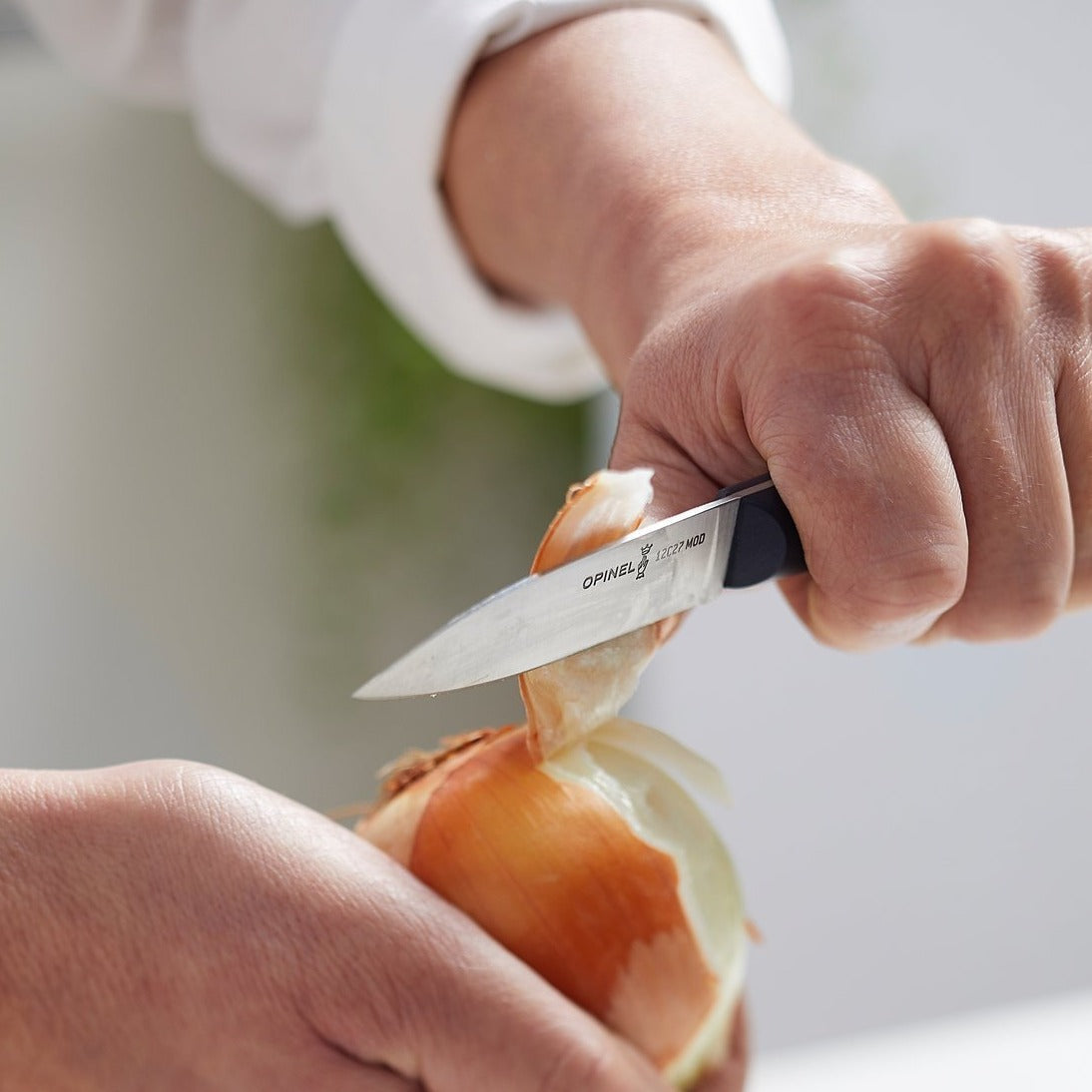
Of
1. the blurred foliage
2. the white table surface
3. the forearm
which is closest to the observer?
the forearm

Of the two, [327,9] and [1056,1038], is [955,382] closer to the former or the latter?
[327,9]

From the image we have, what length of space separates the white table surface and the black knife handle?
2.36 ft

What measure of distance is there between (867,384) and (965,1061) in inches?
33.1

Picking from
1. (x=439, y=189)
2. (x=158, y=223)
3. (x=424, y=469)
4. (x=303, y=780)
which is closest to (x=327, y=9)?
(x=439, y=189)

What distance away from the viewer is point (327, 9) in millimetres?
930

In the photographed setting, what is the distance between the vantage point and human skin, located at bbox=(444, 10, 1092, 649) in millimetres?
514

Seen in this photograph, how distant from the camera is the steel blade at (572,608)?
48cm

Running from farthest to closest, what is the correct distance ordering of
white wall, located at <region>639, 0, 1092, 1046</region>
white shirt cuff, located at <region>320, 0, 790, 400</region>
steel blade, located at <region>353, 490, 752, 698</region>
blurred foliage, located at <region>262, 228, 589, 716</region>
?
blurred foliage, located at <region>262, 228, 589, 716</region>, white wall, located at <region>639, 0, 1092, 1046</region>, white shirt cuff, located at <region>320, 0, 790, 400</region>, steel blade, located at <region>353, 490, 752, 698</region>

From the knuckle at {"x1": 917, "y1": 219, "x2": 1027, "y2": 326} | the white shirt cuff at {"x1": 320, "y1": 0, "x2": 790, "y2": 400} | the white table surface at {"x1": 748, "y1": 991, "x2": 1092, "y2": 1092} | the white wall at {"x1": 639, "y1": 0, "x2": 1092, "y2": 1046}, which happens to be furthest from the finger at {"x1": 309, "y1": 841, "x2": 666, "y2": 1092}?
A: the white wall at {"x1": 639, "y1": 0, "x2": 1092, "y2": 1046}

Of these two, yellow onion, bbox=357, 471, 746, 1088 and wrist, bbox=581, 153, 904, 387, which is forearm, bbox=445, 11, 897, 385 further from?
yellow onion, bbox=357, 471, 746, 1088

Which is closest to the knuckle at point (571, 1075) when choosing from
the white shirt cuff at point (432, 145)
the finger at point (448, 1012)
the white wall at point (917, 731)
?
the finger at point (448, 1012)

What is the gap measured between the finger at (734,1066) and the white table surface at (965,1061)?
0.49 m

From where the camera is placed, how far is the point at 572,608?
51 cm

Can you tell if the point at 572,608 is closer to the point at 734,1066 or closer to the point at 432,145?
the point at 734,1066
